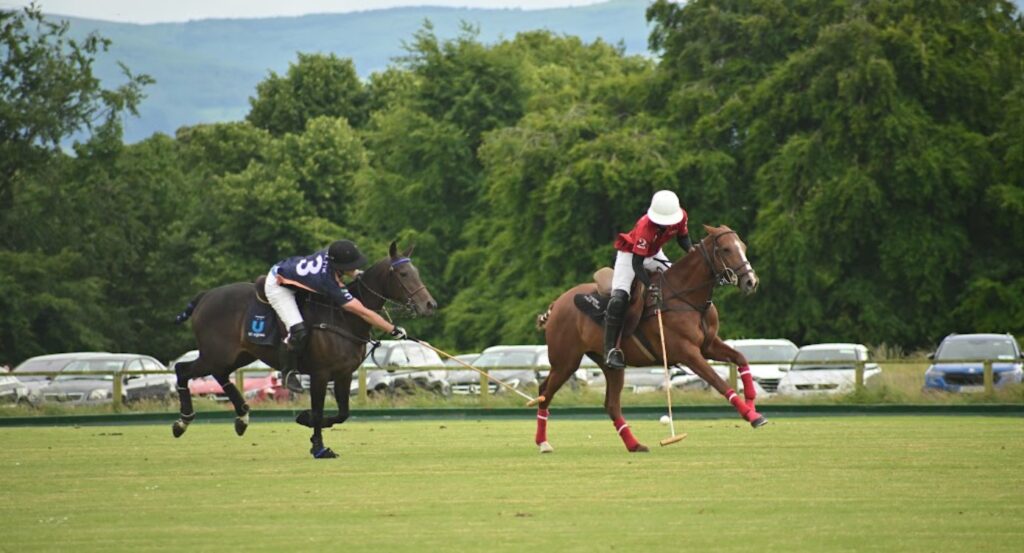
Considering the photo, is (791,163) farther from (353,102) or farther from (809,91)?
(353,102)

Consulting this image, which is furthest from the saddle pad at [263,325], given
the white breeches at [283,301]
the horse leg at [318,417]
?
the horse leg at [318,417]

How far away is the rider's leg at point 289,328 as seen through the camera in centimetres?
1745

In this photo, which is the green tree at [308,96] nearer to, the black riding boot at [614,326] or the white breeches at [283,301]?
the white breeches at [283,301]

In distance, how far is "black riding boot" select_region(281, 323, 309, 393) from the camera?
1742 cm

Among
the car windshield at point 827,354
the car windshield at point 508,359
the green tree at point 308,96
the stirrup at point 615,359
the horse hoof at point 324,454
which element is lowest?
the horse hoof at point 324,454

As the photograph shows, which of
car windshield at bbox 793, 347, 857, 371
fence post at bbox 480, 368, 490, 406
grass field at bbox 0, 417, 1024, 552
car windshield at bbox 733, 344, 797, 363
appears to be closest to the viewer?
grass field at bbox 0, 417, 1024, 552

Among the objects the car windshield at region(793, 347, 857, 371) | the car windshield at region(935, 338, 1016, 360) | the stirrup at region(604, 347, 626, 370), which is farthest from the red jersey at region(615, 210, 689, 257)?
the car windshield at region(935, 338, 1016, 360)

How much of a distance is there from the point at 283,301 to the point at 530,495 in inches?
212

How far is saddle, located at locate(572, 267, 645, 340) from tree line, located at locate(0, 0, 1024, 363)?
96.9 ft

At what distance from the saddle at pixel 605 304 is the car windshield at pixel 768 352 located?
19520mm

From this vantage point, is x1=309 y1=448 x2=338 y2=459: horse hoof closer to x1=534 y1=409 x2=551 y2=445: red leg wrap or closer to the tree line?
x1=534 y1=409 x2=551 y2=445: red leg wrap

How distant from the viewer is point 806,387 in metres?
32.4

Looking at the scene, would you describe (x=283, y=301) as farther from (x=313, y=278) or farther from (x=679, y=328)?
(x=679, y=328)

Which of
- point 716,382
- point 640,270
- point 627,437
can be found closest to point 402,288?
point 640,270
